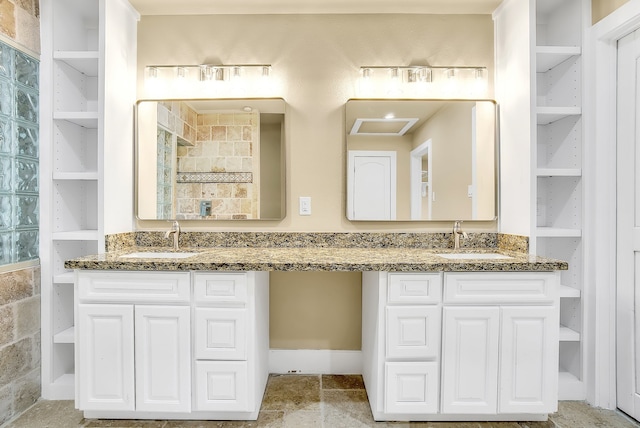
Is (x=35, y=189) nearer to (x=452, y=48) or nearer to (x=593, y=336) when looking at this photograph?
(x=452, y=48)

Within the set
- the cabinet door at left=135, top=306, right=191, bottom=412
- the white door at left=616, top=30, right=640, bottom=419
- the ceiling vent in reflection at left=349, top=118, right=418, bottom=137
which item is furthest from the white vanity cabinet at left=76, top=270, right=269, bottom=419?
the white door at left=616, top=30, right=640, bottom=419

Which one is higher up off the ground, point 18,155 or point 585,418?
point 18,155

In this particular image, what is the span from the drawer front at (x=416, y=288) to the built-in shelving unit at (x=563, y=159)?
2.33ft

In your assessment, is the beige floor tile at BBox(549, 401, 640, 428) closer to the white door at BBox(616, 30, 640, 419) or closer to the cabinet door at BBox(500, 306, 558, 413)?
the white door at BBox(616, 30, 640, 419)

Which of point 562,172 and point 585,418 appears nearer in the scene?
point 585,418

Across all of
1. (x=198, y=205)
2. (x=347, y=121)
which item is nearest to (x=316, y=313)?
(x=198, y=205)

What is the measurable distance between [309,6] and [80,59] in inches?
54.3

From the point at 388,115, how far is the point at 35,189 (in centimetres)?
208

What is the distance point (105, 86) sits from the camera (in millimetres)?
2045

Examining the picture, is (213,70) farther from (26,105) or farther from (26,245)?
(26,245)

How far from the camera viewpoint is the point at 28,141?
1.97 meters

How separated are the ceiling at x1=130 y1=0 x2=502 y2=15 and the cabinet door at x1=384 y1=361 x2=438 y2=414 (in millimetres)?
2088

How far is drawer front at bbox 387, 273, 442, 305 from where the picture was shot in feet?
5.69

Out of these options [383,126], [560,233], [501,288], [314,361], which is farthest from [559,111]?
[314,361]
